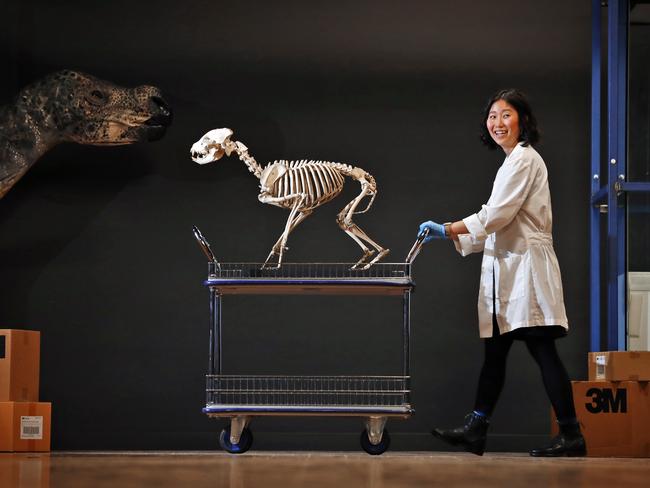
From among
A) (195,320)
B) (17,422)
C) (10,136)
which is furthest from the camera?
(195,320)

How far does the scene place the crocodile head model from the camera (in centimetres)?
542

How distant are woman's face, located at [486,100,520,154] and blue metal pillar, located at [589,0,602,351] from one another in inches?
46.6

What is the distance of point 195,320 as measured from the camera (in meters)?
5.78

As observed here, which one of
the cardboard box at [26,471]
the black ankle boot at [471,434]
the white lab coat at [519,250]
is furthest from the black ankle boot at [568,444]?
the cardboard box at [26,471]

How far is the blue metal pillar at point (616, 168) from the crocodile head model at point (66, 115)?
7.44ft

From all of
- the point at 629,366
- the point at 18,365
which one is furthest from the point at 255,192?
the point at 629,366

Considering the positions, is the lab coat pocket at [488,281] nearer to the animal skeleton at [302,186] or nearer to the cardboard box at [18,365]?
the animal skeleton at [302,186]

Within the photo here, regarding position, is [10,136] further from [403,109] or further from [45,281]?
[403,109]

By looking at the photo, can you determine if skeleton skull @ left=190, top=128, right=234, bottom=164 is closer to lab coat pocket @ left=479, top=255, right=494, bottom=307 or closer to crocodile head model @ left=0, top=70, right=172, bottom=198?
crocodile head model @ left=0, top=70, right=172, bottom=198

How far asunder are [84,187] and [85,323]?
0.74m

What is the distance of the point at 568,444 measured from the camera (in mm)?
4203

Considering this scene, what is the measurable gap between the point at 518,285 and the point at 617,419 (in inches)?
37.6

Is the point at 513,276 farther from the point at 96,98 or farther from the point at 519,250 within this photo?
the point at 96,98

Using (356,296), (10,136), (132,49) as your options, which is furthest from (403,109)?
(10,136)
